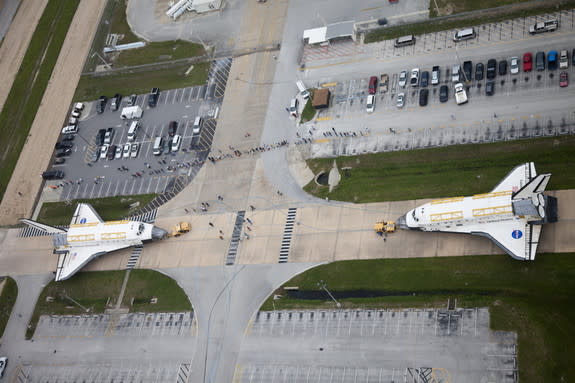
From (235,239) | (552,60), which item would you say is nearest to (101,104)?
(235,239)

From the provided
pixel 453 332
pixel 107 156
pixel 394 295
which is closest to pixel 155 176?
pixel 107 156

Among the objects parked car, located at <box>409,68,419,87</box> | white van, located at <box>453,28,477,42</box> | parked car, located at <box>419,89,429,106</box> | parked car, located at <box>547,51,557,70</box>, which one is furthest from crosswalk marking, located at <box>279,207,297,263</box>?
parked car, located at <box>547,51,557,70</box>

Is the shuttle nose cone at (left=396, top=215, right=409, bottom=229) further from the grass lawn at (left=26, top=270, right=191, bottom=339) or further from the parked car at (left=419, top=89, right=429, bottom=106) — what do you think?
the grass lawn at (left=26, top=270, right=191, bottom=339)

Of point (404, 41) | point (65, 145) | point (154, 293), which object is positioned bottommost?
point (154, 293)

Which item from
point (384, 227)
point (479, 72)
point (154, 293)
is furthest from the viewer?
point (154, 293)

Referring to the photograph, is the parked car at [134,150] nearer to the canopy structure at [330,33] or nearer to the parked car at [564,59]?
the canopy structure at [330,33]

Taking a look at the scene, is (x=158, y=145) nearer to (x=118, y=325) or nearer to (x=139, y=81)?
(x=139, y=81)

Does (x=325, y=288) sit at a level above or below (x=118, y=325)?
above

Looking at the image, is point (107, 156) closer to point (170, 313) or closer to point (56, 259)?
point (56, 259)
